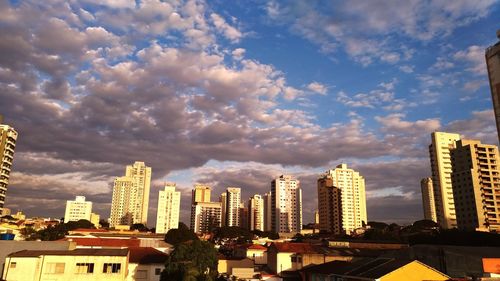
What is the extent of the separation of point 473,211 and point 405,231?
23938 millimetres

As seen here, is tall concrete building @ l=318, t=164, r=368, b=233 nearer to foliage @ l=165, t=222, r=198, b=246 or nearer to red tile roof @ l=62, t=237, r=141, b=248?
foliage @ l=165, t=222, r=198, b=246

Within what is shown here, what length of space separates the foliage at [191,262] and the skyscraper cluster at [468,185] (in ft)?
315

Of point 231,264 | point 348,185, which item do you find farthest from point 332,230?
point 231,264

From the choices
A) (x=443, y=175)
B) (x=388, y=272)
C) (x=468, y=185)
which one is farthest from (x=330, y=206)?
(x=388, y=272)

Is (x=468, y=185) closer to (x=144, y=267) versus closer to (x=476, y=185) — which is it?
(x=476, y=185)

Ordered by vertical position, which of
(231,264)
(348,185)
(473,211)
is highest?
(348,185)

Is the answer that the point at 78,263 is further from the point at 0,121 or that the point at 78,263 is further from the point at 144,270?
the point at 0,121

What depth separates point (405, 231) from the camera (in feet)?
448

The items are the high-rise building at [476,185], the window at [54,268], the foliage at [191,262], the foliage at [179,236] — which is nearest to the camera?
the foliage at [191,262]

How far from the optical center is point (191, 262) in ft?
152

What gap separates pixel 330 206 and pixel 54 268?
153 m

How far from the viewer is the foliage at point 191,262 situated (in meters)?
44.6

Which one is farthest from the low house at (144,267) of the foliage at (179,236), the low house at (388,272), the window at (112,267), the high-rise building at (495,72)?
the high-rise building at (495,72)

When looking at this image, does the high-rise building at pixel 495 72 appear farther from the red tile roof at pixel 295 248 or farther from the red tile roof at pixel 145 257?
the red tile roof at pixel 145 257
